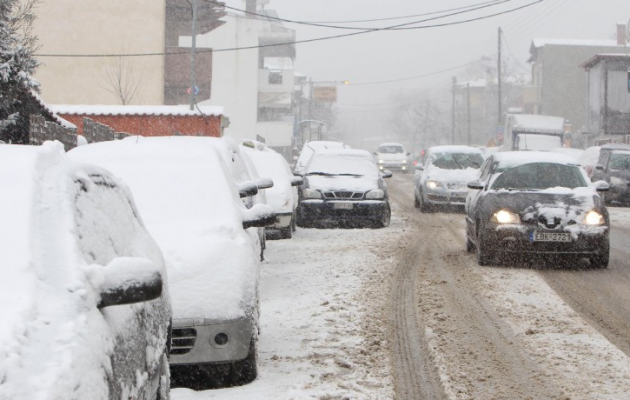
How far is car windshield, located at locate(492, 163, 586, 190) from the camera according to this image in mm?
13344

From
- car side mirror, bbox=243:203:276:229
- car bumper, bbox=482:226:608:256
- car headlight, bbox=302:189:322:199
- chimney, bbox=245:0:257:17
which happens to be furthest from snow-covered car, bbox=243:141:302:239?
chimney, bbox=245:0:257:17

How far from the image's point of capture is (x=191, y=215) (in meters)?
7.40

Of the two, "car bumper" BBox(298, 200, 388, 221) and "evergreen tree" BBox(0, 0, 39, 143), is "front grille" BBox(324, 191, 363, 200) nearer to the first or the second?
"car bumper" BBox(298, 200, 388, 221)

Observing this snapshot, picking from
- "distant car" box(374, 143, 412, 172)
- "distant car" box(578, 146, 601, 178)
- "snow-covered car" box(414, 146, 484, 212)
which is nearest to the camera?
"snow-covered car" box(414, 146, 484, 212)

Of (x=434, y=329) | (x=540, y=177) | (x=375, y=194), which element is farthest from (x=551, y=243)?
(x=375, y=194)

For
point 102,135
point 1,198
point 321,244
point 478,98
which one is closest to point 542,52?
point 478,98

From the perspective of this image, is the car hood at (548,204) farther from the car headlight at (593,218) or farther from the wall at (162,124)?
A: the wall at (162,124)

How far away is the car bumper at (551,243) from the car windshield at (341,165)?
7681 millimetres

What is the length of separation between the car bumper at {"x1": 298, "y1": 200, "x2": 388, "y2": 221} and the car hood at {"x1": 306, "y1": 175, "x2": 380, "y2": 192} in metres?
0.30

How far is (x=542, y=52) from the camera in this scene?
87500mm

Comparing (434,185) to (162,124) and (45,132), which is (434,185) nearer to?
(45,132)

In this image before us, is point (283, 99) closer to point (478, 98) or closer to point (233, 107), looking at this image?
point (233, 107)

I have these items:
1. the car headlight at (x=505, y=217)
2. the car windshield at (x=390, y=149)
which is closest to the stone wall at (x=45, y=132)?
the car headlight at (x=505, y=217)

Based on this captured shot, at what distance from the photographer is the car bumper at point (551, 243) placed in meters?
12.6
